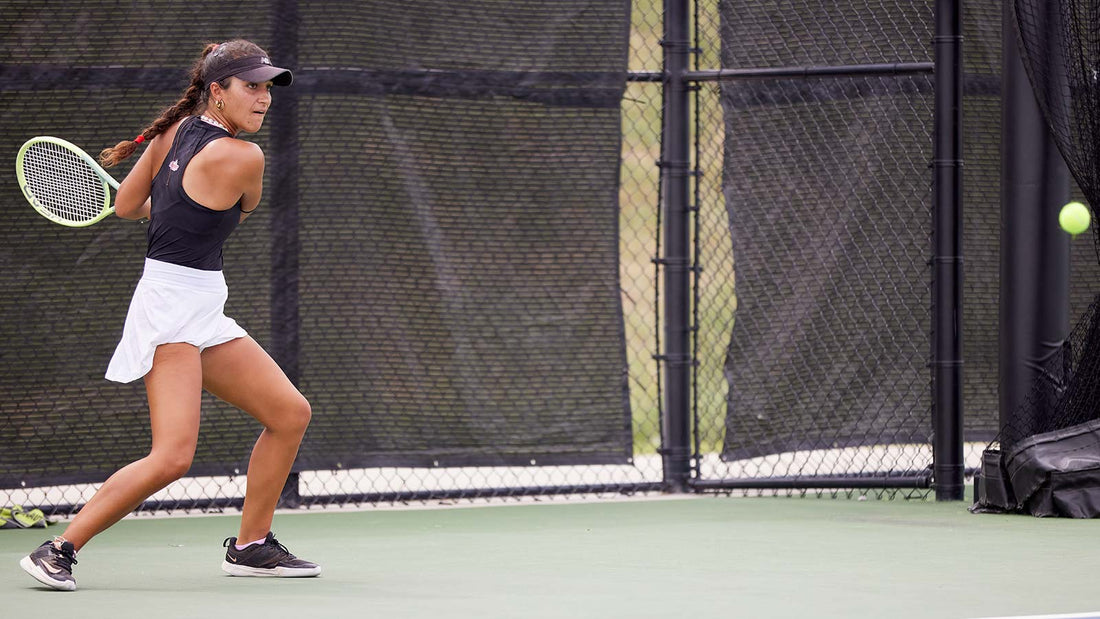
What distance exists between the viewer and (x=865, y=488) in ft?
23.1

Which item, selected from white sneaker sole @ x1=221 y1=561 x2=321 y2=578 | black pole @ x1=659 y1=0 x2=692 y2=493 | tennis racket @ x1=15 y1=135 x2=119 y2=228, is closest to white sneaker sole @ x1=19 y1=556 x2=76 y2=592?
white sneaker sole @ x1=221 y1=561 x2=321 y2=578

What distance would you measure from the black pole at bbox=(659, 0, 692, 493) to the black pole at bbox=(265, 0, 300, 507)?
5.67ft

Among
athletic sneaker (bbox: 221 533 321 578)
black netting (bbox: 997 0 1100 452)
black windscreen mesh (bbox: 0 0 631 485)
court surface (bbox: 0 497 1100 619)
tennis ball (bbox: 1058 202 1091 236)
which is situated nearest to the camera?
court surface (bbox: 0 497 1100 619)

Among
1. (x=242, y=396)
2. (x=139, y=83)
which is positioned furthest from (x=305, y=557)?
(x=139, y=83)

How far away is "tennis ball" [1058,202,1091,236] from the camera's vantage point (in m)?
6.00

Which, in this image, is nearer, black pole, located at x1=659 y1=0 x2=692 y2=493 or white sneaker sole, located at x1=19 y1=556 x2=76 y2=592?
white sneaker sole, located at x1=19 y1=556 x2=76 y2=592

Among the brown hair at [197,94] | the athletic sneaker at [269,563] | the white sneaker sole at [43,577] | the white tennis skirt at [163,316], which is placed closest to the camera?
the white sneaker sole at [43,577]

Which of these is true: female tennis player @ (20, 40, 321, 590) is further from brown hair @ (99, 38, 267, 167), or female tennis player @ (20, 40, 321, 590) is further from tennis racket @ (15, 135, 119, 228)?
tennis racket @ (15, 135, 119, 228)

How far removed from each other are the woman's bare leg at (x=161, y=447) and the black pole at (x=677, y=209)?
3.21 m

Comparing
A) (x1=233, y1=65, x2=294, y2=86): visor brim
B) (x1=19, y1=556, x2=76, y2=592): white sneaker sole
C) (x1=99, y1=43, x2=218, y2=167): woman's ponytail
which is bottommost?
(x1=19, y1=556, x2=76, y2=592): white sneaker sole

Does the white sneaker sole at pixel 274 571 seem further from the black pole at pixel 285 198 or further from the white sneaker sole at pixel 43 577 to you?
the black pole at pixel 285 198

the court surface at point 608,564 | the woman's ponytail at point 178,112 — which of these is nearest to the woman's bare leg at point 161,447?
the court surface at point 608,564

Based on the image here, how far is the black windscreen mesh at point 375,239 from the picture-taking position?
6379 millimetres

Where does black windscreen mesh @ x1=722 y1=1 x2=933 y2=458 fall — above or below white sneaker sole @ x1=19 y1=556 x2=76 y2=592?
above
